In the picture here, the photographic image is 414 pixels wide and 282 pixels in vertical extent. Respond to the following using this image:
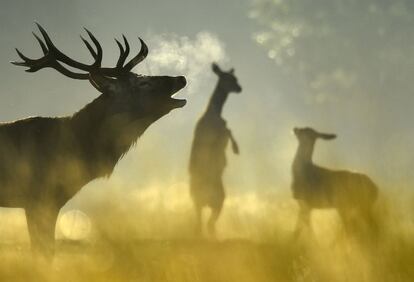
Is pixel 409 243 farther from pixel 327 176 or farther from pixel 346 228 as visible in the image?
pixel 327 176

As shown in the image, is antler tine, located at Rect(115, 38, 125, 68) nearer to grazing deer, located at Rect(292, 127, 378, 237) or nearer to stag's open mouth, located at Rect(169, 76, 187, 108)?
stag's open mouth, located at Rect(169, 76, 187, 108)

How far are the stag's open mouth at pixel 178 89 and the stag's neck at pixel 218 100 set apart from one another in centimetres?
654

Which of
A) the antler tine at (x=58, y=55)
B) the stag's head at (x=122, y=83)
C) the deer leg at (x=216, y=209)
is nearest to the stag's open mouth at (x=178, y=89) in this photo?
the stag's head at (x=122, y=83)

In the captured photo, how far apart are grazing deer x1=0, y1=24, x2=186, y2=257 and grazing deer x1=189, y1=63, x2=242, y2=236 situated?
577 cm

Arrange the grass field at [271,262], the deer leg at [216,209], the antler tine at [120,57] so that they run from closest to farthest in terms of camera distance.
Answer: the grass field at [271,262] → the antler tine at [120,57] → the deer leg at [216,209]

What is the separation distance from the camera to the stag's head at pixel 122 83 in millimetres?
7078

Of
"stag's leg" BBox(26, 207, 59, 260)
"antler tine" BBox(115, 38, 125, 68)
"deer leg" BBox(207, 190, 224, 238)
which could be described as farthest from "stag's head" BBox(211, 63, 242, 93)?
"stag's leg" BBox(26, 207, 59, 260)

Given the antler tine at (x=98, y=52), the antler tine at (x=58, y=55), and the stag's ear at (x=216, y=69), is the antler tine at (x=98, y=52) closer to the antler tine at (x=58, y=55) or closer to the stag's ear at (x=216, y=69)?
the antler tine at (x=58, y=55)

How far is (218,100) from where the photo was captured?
46.4 feet

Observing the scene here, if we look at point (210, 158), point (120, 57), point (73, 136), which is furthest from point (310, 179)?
point (73, 136)

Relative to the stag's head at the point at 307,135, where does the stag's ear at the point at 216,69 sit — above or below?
above

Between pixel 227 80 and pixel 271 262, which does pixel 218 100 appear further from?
pixel 271 262

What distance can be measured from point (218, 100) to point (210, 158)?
59.7 inches

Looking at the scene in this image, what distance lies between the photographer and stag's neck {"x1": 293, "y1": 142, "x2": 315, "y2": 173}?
13.1 m
